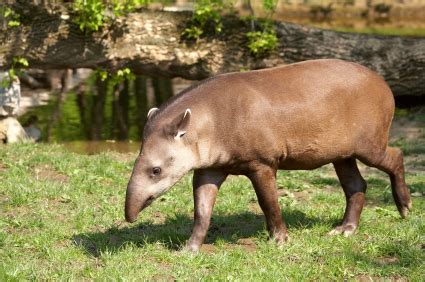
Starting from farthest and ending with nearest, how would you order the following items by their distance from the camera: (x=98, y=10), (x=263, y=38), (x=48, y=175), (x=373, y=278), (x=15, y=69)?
(x=263, y=38)
(x=15, y=69)
(x=98, y=10)
(x=48, y=175)
(x=373, y=278)

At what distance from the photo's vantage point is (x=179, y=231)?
7211 millimetres

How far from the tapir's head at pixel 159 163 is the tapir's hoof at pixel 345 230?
161 centimetres

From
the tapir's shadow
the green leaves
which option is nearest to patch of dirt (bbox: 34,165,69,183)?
the tapir's shadow

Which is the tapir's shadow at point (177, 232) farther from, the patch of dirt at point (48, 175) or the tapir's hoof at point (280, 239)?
the patch of dirt at point (48, 175)

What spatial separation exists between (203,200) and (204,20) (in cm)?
630

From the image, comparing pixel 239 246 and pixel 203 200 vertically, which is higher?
pixel 203 200

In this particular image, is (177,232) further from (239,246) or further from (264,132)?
(264,132)

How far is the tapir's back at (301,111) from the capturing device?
254 inches

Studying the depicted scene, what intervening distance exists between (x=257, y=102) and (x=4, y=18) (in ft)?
21.7

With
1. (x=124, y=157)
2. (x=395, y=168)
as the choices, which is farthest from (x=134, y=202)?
(x=124, y=157)

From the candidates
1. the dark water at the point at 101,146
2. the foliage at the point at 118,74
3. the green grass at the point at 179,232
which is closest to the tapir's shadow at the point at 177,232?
the green grass at the point at 179,232

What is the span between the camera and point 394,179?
738 cm

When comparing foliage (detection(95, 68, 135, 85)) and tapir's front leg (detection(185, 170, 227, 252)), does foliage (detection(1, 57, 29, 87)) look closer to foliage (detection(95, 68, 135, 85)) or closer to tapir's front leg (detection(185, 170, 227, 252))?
foliage (detection(95, 68, 135, 85))

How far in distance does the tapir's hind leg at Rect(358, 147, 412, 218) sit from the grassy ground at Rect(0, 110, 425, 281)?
6.0 inches
